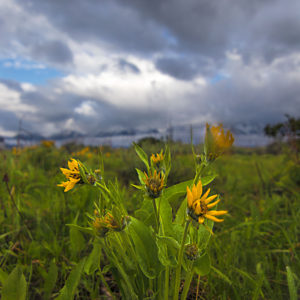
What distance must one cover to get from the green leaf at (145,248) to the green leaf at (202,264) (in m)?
0.14

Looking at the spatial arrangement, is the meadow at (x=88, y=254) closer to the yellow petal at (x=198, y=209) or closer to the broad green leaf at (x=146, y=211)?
the broad green leaf at (x=146, y=211)

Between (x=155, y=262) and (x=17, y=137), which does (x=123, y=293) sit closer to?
(x=155, y=262)

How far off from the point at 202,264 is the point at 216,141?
425mm

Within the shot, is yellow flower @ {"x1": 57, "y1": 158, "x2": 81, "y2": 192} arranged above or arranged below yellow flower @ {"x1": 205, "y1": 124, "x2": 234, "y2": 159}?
below

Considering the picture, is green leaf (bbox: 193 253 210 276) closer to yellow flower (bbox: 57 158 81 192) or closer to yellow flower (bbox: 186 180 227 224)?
yellow flower (bbox: 186 180 227 224)

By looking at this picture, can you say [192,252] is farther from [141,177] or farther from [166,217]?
[141,177]

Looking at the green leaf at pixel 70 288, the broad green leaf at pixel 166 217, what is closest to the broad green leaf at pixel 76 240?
the green leaf at pixel 70 288

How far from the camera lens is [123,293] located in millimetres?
916

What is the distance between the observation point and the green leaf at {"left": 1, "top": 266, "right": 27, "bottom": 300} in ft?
2.81

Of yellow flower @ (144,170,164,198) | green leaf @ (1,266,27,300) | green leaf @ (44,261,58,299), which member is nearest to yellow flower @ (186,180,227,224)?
yellow flower @ (144,170,164,198)

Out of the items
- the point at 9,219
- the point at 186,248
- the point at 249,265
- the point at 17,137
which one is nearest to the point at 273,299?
the point at 249,265

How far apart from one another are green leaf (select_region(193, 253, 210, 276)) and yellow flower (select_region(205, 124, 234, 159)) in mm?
344

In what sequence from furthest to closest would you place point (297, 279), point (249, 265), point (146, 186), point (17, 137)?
1. point (17, 137)
2. point (249, 265)
3. point (297, 279)
4. point (146, 186)

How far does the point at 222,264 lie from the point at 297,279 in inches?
16.4
